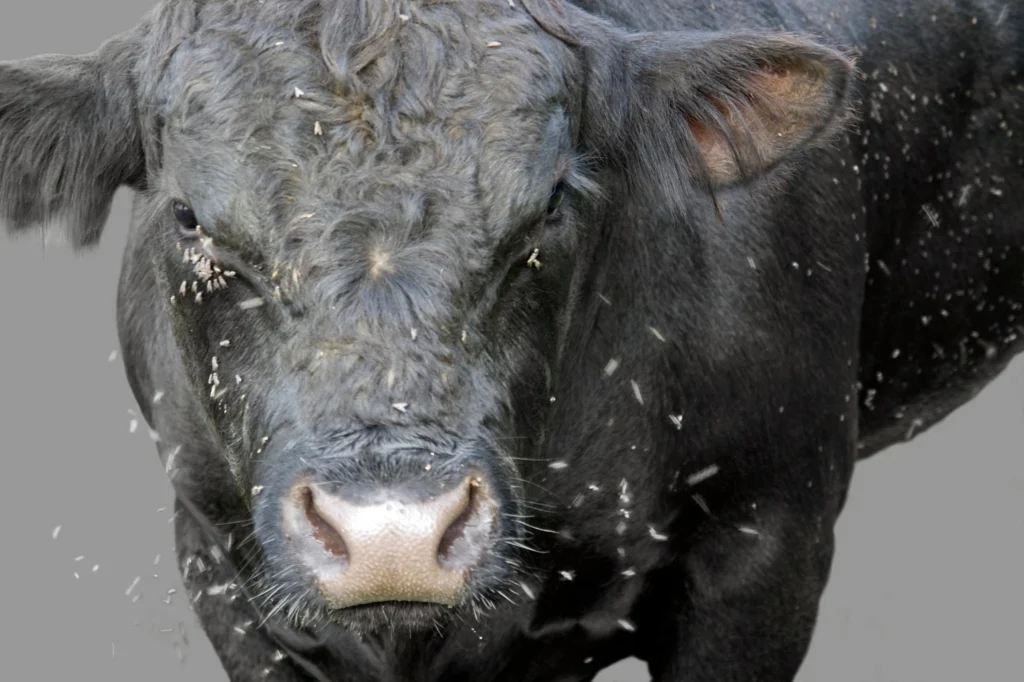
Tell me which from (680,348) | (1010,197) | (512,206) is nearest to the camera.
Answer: (512,206)

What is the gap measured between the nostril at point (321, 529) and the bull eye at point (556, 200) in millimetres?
1261

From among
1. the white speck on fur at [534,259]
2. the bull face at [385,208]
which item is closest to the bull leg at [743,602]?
the bull face at [385,208]

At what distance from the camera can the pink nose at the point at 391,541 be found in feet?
15.9

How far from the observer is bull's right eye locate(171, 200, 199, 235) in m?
5.76

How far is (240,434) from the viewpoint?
5.94 metres

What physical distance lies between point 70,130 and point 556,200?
1532 mm

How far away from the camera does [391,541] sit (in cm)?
484

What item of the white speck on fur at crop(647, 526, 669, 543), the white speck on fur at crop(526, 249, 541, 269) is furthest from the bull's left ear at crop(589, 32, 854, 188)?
the white speck on fur at crop(647, 526, 669, 543)

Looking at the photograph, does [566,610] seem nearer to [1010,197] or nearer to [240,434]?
[240,434]

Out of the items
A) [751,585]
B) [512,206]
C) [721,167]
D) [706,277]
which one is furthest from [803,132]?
[751,585]

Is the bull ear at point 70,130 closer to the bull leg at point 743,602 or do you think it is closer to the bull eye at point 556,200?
the bull eye at point 556,200

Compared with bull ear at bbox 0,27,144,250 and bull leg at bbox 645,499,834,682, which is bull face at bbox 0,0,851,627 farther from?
bull leg at bbox 645,499,834,682

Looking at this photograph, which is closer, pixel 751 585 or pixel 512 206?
pixel 512 206

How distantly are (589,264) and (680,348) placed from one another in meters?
0.61
